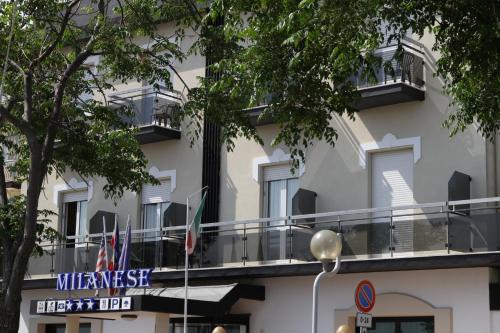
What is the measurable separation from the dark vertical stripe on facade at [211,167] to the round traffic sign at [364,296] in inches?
498

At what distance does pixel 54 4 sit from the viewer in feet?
69.1

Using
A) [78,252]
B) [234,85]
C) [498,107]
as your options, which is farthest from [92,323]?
[498,107]

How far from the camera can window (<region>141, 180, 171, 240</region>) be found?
29797mm

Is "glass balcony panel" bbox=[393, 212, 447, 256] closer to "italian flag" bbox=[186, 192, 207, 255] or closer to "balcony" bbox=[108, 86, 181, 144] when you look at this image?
"italian flag" bbox=[186, 192, 207, 255]

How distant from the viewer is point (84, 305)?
23.4 meters

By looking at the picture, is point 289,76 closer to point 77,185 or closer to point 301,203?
Answer: point 301,203

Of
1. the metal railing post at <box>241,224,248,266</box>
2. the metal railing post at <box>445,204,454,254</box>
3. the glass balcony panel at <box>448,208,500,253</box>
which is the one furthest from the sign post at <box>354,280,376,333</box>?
the metal railing post at <box>241,224,248,266</box>

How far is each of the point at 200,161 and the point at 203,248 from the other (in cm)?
327

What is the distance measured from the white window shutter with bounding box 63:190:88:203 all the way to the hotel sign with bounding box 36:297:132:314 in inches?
311

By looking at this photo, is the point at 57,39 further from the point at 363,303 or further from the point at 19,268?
the point at 363,303

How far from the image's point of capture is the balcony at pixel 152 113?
2903 centimetres

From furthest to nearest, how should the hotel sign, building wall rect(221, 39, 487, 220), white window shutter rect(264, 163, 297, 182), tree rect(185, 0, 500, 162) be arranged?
white window shutter rect(264, 163, 297, 182) → building wall rect(221, 39, 487, 220) → the hotel sign → tree rect(185, 0, 500, 162)

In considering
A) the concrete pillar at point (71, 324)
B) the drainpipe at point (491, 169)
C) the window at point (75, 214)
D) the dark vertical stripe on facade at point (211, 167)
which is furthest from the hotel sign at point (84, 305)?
the drainpipe at point (491, 169)

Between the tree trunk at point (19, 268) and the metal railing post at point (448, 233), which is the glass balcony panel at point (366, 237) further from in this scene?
the tree trunk at point (19, 268)
